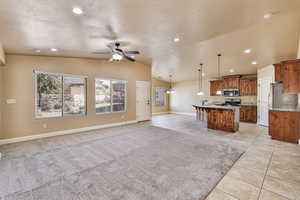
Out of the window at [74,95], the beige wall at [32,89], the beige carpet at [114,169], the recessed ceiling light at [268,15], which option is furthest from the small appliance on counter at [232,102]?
the window at [74,95]

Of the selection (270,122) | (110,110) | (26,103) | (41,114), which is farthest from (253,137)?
(26,103)

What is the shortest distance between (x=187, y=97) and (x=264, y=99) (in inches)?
188

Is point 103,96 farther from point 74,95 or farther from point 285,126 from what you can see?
point 285,126

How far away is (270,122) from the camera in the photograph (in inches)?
173

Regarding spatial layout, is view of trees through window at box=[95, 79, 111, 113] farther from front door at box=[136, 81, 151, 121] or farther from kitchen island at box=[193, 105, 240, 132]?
kitchen island at box=[193, 105, 240, 132]

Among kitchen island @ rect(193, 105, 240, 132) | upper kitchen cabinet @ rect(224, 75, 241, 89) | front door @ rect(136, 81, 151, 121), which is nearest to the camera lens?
kitchen island @ rect(193, 105, 240, 132)

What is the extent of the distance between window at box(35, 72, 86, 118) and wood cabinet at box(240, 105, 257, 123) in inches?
308

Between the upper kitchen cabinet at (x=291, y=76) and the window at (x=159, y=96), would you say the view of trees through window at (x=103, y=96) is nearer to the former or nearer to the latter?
the window at (x=159, y=96)

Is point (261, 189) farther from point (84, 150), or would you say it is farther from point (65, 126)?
point (65, 126)

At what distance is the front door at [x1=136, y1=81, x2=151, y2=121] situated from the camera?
7398mm

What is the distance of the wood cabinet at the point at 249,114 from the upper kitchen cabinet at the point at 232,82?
3.93ft

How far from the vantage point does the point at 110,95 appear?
6375mm

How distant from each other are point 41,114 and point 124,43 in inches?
147

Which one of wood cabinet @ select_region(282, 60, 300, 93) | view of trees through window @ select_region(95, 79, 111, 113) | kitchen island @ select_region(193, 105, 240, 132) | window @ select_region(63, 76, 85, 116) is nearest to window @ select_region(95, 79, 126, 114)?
view of trees through window @ select_region(95, 79, 111, 113)
